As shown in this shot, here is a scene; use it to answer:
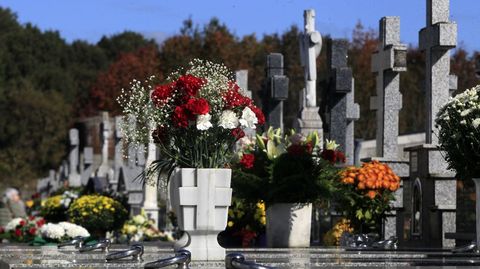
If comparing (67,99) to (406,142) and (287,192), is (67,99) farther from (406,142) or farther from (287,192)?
(287,192)

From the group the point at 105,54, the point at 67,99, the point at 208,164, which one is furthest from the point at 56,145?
the point at 208,164

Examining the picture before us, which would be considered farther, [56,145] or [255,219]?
[56,145]

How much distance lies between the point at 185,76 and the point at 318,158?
441cm

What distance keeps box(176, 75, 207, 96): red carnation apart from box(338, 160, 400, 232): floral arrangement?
4615mm

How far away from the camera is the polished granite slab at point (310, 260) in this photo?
12.2m

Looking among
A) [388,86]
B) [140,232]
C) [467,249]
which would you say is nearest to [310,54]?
[388,86]

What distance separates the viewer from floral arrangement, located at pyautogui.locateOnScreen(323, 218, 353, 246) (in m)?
19.0

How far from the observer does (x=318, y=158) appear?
57.6 ft

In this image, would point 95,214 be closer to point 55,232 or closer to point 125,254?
point 55,232

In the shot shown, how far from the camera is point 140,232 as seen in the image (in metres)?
25.4

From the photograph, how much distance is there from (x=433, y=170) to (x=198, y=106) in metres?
6.03

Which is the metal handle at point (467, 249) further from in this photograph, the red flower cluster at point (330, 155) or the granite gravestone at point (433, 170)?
the granite gravestone at point (433, 170)

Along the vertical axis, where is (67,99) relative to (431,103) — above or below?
above

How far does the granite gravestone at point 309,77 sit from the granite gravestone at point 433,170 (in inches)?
192
